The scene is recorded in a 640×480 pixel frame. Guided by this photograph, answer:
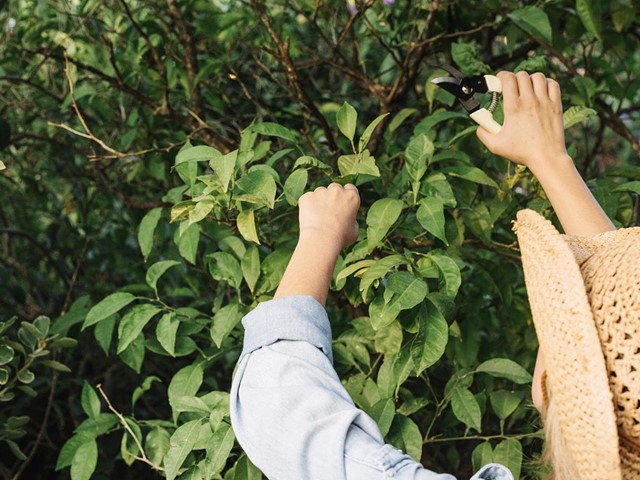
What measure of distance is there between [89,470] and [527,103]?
1017mm

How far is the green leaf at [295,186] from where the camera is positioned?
4.47ft

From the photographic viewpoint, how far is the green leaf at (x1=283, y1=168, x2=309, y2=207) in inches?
53.7

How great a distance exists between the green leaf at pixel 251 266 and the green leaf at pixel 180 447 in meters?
0.25

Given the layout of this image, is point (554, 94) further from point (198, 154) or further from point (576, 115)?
point (198, 154)

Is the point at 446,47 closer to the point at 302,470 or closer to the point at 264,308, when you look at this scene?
the point at 264,308

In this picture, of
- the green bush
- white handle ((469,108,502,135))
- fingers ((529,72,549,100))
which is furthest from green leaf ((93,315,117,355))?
fingers ((529,72,549,100))

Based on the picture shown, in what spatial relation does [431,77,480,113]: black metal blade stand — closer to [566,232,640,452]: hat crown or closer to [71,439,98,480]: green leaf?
[566,232,640,452]: hat crown

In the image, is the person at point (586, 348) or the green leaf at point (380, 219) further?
the green leaf at point (380, 219)

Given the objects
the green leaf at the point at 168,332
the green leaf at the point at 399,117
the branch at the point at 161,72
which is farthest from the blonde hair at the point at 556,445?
the branch at the point at 161,72

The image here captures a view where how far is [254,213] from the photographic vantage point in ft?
4.69

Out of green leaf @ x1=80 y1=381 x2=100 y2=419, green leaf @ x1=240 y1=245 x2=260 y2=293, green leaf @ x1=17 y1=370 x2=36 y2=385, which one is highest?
green leaf @ x1=240 y1=245 x2=260 y2=293

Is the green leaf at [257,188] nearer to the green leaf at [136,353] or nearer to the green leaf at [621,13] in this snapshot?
the green leaf at [136,353]

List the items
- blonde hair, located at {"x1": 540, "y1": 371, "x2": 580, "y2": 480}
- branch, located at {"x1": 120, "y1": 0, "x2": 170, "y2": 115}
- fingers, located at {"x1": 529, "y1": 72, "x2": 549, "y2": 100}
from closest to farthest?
1. blonde hair, located at {"x1": 540, "y1": 371, "x2": 580, "y2": 480}
2. fingers, located at {"x1": 529, "y1": 72, "x2": 549, "y2": 100}
3. branch, located at {"x1": 120, "y1": 0, "x2": 170, "y2": 115}

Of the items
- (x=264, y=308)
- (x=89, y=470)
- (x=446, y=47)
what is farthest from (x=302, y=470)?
(x=446, y=47)
